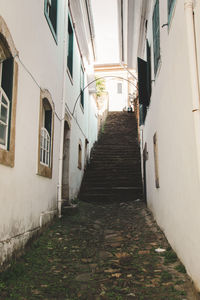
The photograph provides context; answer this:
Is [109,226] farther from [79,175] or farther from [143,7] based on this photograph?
[143,7]

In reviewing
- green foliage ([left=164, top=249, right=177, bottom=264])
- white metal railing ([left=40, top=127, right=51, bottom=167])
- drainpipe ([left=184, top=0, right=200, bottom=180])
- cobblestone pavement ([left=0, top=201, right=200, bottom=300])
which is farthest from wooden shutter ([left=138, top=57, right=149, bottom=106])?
drainpipe ([left=184, top=0, right=200, bottom=180])

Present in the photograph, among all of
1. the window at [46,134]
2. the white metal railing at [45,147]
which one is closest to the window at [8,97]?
the window at [46,134]

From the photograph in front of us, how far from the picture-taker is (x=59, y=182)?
7.12 meters

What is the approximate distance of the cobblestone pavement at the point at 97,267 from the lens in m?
3.26

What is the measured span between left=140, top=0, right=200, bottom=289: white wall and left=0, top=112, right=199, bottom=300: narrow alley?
0.37 metres

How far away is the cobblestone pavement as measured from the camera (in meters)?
3.26

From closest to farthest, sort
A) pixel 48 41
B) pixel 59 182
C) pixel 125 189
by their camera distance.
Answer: pixel 48 41 → pixel 59 182 → pixel 125 189

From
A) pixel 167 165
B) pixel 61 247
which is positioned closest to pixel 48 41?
pixel 167 165

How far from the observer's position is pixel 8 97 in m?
3.95

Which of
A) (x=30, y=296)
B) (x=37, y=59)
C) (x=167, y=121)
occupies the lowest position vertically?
(x=30, y=296)

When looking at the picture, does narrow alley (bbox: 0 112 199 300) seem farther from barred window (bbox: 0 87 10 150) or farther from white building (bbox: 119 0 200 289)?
barred window (bbox: 0 87 10 150)

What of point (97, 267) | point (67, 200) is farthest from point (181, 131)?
point (67, 200)

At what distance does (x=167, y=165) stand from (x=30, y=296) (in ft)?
9.42

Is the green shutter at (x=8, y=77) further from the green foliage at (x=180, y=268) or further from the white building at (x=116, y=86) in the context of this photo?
the white building at (x=116, y=86)
